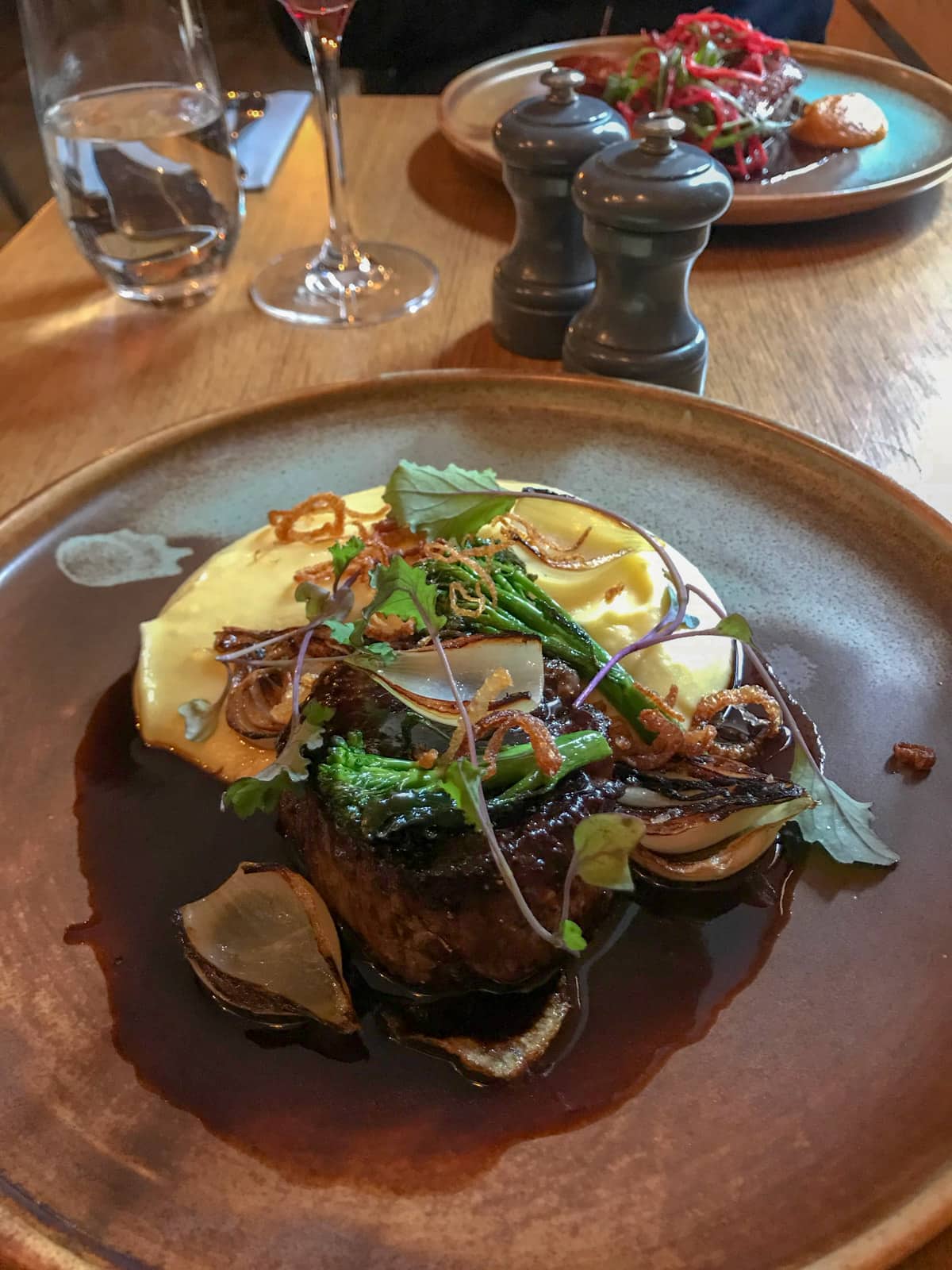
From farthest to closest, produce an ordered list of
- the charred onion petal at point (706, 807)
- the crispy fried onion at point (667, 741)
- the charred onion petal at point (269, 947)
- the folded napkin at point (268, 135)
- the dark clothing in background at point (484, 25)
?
the dark clothing in background at point (484, 25), the folded napkin at point (268, 135), the crispy fried onion at point (667, 741), the charred onion petal at point (706, 807), the charred onion petal at point (269, 947)

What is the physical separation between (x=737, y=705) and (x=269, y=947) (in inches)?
27.3

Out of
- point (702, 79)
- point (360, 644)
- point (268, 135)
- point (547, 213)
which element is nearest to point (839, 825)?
point (360, 644)

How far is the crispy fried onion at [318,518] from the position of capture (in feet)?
5.53

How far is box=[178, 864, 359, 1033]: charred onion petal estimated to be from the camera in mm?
1113

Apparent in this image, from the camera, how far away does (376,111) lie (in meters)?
3.58

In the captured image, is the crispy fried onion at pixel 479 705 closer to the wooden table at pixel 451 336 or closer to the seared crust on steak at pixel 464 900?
the seared crust on steak at pixel 464 900

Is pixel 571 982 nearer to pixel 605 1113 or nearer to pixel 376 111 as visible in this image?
pixel 605 1113

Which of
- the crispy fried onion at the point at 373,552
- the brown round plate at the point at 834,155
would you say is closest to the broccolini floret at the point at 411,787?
the crispy fried onion at the point at 373,552

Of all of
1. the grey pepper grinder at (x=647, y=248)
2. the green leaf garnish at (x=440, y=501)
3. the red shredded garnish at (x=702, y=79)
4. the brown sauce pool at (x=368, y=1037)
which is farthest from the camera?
the red shredded garnish at (x=702, y=79)

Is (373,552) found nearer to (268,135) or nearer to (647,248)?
(647,248)

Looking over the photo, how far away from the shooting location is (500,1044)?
1087mm

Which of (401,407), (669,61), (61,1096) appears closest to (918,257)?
(669,61)

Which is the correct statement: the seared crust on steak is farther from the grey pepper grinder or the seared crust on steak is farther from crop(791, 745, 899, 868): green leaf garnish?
the grey pepper grinder

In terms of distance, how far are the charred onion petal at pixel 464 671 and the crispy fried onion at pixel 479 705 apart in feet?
0.11
